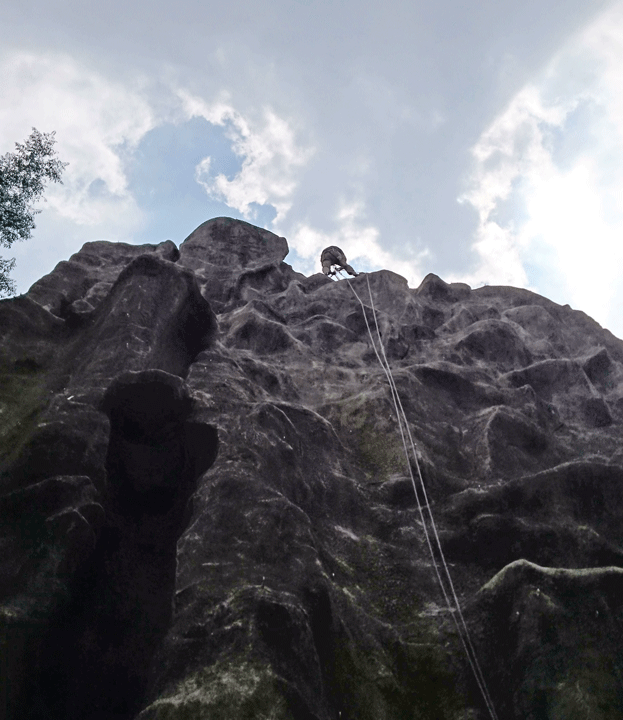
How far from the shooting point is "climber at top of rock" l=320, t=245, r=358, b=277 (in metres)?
26.0

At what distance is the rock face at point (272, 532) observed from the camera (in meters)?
6.28

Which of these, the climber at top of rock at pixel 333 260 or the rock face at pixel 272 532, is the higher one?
the climber at top of rock at pixel 333 260

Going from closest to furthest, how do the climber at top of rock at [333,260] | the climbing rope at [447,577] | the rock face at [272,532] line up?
1. the rock face at [272,532]
2. the climbing rope at [447,577]
3. the climber at top of rock at [333,260]

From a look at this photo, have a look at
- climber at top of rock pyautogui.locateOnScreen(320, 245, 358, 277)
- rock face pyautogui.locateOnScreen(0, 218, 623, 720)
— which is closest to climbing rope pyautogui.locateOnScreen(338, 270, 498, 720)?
rock face pyautogui.locateOnScreen(0, 218, 623, 720)

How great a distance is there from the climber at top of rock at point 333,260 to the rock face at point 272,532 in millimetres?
12237

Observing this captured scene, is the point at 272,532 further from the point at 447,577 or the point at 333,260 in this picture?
the point at 333,260

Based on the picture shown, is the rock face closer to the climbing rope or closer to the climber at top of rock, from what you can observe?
the climbing rope

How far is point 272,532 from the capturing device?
7.53 metres

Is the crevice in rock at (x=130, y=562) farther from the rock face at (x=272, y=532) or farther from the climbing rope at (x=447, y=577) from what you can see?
the climbing rope at (x=447, y=577)

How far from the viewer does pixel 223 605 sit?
6465 mm

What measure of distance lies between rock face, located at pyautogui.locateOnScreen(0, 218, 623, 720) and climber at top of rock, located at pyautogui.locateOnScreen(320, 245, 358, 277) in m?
12.2

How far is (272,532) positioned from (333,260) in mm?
19934

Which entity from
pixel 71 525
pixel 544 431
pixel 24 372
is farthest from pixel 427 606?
pixel 24 372

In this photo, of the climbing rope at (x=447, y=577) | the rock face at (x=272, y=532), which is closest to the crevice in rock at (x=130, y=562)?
the rock face at (x=272, y=532)
